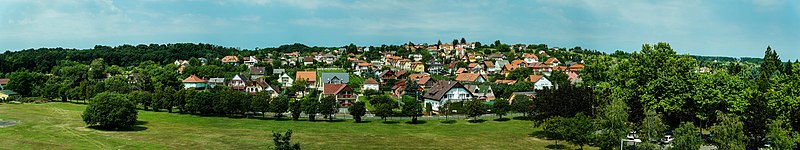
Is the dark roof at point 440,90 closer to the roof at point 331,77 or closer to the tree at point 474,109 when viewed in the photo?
the tree at point 474,109

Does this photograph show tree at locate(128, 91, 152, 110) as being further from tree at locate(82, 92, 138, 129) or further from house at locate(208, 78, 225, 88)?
house at locate(208, 78, 225, 88)

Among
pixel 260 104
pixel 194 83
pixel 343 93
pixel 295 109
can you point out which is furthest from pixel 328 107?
pixel 194 83

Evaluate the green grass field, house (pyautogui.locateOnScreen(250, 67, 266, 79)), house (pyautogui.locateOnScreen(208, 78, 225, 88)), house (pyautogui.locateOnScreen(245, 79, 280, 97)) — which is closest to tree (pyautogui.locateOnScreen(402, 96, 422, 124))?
the green grass field

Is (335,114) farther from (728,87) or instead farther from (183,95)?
(728,87)

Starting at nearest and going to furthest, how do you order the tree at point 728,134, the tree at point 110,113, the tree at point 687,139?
1. the tree at point 728,134
2. the tree at point 687,139
3. the tree at point 110,113

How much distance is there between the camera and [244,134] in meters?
39.6

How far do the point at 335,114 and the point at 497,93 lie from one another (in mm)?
29012

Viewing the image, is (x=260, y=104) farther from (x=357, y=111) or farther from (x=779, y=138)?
(x=779, y=138)

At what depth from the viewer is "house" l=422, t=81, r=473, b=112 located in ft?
196

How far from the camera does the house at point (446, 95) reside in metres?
59.8

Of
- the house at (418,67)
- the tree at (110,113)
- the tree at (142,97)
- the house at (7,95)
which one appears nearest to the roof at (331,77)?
the tree at (142,97)

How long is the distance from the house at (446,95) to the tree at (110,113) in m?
30.0

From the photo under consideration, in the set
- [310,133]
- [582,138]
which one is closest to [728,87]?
[582,138]

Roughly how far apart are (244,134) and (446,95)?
27181 millimetres
